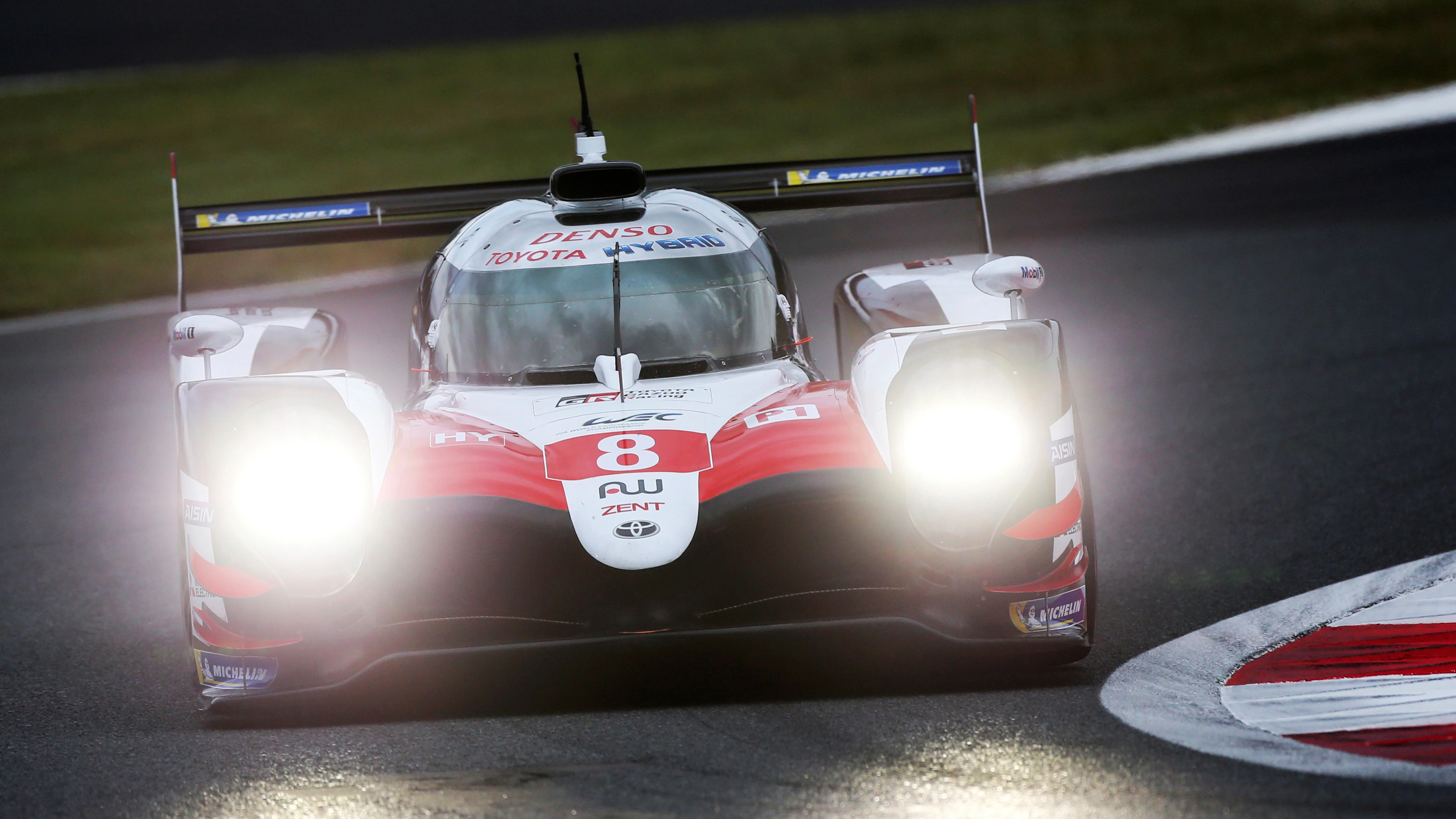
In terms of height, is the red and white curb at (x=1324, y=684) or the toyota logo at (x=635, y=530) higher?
the toyota logo at (x=635, y=530)

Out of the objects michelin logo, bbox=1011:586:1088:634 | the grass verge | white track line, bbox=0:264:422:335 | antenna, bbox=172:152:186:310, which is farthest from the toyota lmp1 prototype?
the grass verge

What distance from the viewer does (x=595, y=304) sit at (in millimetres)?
Answer: 5824

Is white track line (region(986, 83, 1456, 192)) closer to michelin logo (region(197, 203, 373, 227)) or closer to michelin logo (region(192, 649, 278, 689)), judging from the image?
michelin logo (region(197, 203, 373, 227))

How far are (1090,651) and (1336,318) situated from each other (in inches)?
238

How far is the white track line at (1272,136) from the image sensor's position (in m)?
16.4

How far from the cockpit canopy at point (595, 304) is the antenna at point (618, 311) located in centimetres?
1

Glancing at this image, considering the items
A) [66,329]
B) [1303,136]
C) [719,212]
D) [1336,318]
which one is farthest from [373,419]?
[1303,136]

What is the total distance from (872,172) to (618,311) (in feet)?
5.31

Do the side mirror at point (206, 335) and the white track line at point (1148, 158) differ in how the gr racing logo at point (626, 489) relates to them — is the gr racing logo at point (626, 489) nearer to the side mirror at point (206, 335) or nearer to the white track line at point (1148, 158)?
the side mirror at point (206, 335)

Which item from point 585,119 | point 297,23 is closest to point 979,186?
point 585,119

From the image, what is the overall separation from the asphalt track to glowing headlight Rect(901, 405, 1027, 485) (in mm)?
568

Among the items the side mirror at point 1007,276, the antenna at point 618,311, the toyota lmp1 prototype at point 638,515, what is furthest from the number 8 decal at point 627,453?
the side mirror at point 1007,276

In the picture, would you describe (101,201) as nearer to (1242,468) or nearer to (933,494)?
(1242,468)

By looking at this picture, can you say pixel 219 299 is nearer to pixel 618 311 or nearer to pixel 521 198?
pixel 521 198
